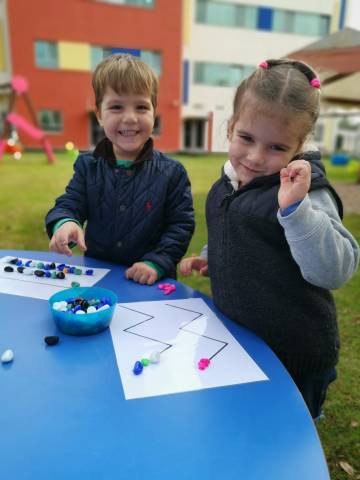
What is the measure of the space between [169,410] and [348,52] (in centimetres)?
380

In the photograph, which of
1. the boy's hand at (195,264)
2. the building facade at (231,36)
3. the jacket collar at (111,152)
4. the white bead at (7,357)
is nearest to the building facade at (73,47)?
the building facade at (231,36)

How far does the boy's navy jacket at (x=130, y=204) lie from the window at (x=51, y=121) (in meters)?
12.5

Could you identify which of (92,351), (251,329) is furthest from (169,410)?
(251,329)

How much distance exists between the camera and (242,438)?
55 cm

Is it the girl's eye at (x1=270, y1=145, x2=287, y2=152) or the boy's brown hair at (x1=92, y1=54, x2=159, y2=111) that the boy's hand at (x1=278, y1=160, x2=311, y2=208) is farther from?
the boy's brown hair at (x1=92, y1=54, x2=159, y2=111)

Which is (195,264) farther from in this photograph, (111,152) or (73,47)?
(73,47)

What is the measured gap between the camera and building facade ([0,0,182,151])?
11953 mm

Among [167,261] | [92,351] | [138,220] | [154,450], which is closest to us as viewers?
[154,450]

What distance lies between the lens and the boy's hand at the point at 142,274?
1.11 m

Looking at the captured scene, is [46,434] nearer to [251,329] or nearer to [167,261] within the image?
[251,329]

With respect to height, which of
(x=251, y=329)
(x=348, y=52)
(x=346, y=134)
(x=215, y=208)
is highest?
(x=348, y=52)

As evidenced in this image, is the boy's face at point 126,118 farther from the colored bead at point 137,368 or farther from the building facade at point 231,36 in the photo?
the building facade at point 231,36

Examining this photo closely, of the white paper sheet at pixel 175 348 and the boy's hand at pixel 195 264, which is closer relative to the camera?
the white paper sheet at pixel 175 348

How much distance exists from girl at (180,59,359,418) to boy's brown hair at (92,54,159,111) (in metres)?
0.42
